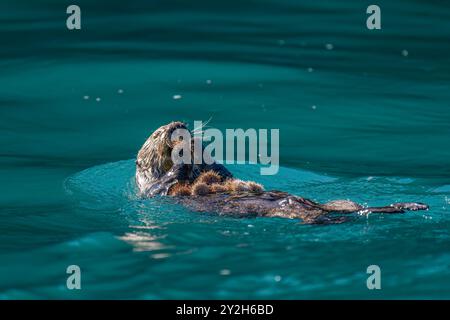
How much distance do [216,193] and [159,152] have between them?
93 cm

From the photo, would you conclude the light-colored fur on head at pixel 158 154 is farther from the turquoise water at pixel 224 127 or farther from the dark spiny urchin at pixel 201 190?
the dark spiny urchin at pixel 201 190

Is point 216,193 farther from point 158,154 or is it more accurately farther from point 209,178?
point 158,154

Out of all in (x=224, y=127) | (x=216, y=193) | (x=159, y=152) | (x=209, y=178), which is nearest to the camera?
(x=216, y=193)

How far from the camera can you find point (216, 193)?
332 inches

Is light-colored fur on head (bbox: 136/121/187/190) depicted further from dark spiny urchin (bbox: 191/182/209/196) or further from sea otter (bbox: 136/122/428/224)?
dark spiny urchin (bbox: 191/182/209/196)

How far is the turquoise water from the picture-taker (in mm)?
7254

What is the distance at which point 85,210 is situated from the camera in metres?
8.96

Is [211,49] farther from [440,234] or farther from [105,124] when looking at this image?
[440,234]

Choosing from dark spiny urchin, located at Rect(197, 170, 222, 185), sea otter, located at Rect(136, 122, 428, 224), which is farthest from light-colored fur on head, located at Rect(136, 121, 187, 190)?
dark spiny urchin, located at Rect(197, 170, 222, 185)

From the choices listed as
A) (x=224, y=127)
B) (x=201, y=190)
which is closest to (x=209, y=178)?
(x=201, y=190)

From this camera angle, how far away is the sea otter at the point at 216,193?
781 cm

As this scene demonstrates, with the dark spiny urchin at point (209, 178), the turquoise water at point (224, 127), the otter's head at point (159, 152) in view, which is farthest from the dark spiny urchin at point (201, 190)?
the otter's head at point (159, 152)

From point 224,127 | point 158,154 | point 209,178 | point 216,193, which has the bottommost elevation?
point 216,193
